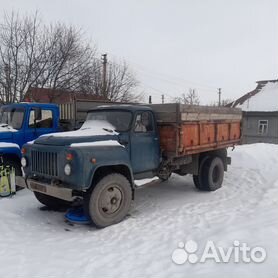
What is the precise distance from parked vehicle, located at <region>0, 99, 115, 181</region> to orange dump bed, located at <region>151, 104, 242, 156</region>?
234 cm

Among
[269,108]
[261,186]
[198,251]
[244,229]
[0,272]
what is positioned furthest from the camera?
[269,108]

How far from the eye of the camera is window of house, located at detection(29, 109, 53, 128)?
26.3ft

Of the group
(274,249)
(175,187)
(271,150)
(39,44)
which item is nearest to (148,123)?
(175,187)

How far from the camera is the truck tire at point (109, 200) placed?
5406mm

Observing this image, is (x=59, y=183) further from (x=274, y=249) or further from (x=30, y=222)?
(x=274, y=249)

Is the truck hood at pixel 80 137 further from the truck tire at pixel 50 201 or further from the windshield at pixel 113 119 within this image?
the truck tire at pixel 50 201

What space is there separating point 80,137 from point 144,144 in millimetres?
1465

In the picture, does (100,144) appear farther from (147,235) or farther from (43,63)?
(43,63)

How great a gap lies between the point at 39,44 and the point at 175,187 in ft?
41.1

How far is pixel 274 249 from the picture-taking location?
12.7 ft

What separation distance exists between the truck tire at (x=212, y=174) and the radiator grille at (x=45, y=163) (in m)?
4.06

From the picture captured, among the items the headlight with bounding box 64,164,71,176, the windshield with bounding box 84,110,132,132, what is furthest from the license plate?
the windshield with bounding box 84,110,132,132

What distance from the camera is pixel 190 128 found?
702 centimetres

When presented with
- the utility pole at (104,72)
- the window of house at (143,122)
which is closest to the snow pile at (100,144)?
the window of house at (143,122)
